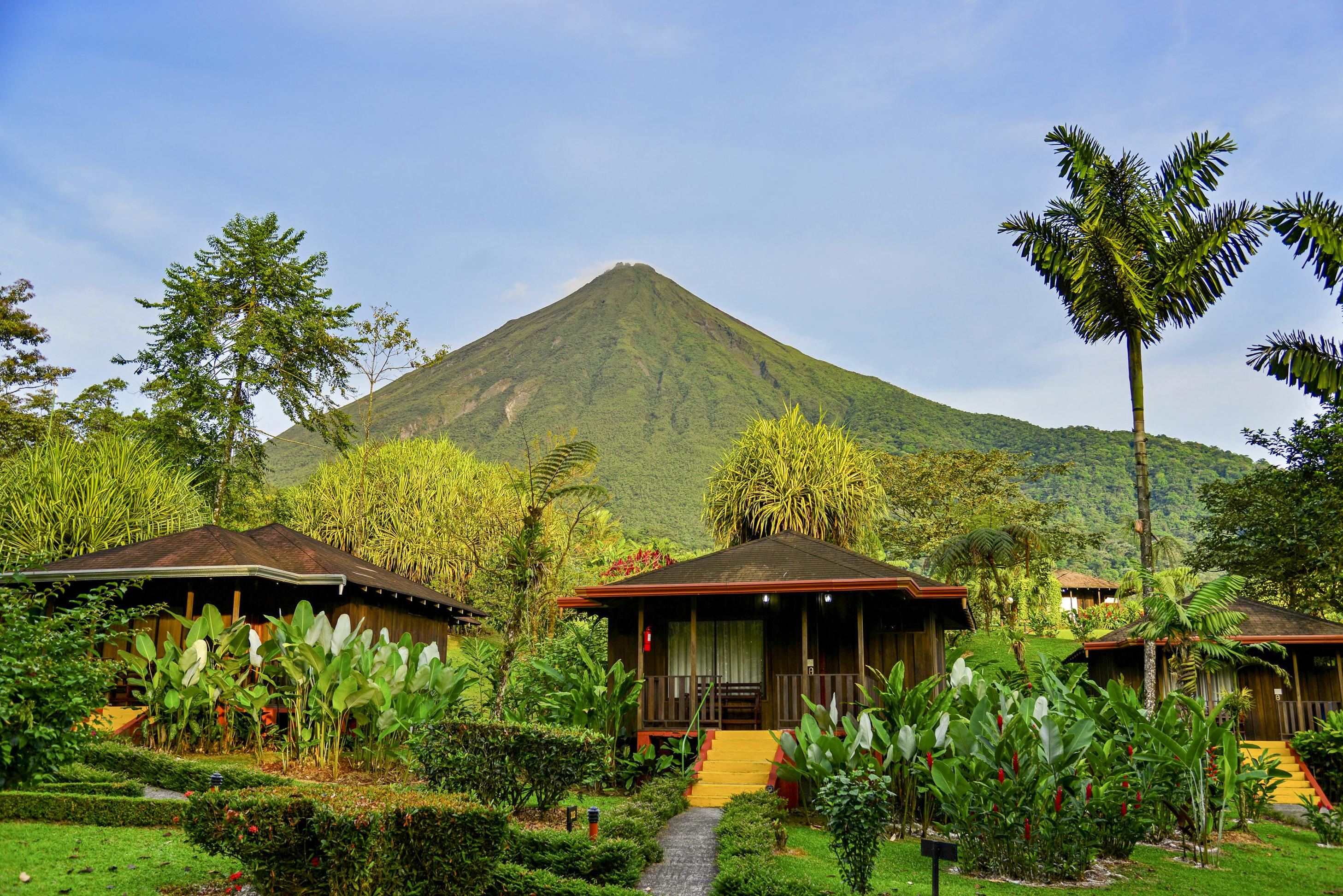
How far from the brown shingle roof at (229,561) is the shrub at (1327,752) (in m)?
16.5

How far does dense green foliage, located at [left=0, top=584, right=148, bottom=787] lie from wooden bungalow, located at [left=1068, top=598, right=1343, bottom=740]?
17.1m

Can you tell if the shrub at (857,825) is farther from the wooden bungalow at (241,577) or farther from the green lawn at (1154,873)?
the wooden bungalow at (241,577)

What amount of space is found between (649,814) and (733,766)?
329 centimetres

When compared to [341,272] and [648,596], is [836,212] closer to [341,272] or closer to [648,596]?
[341,272]

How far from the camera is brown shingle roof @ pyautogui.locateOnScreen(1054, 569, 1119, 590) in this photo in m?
47.2

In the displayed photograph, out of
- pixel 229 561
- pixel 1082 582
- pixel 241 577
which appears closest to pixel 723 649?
pixel 241 577

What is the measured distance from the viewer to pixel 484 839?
5621mm

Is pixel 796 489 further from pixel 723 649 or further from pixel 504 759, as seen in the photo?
pixel 504 759

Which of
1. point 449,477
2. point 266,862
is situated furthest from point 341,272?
point 266,862

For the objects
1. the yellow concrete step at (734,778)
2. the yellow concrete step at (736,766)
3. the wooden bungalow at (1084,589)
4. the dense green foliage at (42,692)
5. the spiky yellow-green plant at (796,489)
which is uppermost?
the spiky yellow-green plant at (796,489)

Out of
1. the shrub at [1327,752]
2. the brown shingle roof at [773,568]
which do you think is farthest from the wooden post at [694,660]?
the shrub at [1327,752]

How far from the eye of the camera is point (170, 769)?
930 cm

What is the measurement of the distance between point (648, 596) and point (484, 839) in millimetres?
7959

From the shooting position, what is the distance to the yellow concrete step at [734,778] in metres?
11.4
